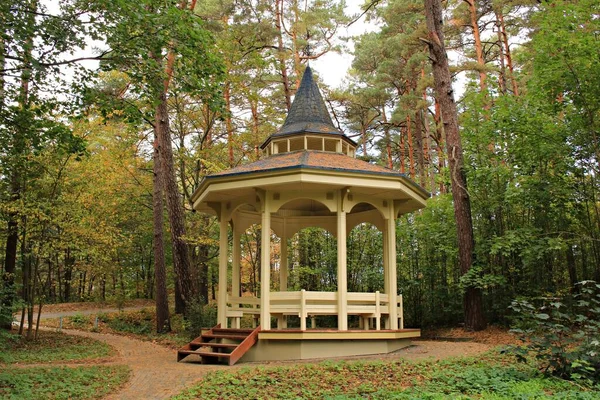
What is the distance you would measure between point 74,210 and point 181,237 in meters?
3.28

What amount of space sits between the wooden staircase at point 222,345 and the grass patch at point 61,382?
1.39 m

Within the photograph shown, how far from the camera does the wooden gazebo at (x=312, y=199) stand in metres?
9.28

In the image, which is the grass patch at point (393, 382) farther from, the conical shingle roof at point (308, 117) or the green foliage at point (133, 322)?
the green foliage at point (133, 322)

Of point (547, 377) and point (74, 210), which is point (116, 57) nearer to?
point (74, 210)

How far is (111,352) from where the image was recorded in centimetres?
1141

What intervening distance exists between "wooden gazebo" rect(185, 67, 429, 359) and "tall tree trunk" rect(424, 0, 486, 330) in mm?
1148

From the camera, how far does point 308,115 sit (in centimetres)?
1187

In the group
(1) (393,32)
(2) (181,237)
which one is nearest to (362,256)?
(2) (181,237)

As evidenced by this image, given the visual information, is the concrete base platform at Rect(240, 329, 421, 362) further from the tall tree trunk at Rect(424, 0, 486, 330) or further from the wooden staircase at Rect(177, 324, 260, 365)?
the tall tree trunk at Rect(424, 0, 486, 330)

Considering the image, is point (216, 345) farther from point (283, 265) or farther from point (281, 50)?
point (281, 50)

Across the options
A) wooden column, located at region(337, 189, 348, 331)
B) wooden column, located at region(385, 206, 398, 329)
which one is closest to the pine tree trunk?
wooden column, located at region(337, 189, 348, 331)

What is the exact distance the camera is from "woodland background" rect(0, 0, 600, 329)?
8344mm

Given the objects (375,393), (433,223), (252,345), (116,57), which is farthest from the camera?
(433,223)

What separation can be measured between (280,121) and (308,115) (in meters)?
10.1
